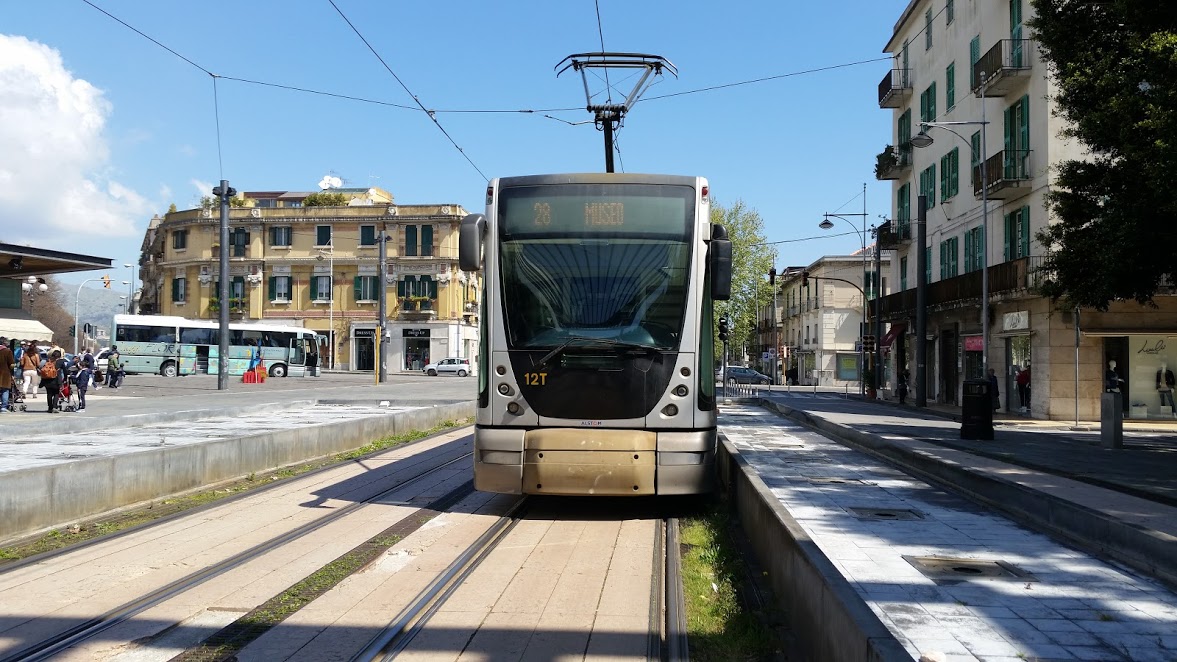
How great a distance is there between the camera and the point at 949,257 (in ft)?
123

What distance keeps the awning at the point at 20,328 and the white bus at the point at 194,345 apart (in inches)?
755

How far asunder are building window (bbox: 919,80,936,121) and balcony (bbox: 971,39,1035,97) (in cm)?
778

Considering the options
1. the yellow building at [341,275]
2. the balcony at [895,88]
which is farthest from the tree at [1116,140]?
Result: the yellow building at [341,275]

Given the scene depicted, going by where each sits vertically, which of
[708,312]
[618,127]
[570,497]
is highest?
[618,127]

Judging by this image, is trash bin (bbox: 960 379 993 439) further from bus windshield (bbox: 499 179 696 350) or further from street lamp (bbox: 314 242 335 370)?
street lamp (bbox: 314 242 335 370)

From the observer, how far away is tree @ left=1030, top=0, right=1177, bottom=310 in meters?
14.7

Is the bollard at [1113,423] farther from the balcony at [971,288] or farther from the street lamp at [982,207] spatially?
the street lamp at [982,207]

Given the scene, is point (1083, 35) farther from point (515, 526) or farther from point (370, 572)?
point (370, 572)

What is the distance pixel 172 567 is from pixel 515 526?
3161 mm

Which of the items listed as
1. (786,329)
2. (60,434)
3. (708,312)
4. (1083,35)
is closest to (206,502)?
(708,312)

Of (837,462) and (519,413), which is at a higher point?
(519,413)

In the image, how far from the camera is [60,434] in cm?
1620

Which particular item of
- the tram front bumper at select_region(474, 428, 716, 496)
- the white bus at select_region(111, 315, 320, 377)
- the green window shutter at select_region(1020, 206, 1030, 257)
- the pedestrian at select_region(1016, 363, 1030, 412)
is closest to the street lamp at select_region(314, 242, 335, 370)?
the white bus at select_region(111, 315, 320, 377)

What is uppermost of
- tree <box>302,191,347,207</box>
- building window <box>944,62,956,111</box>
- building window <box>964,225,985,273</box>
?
tree <box>302,191,347,207</box>
